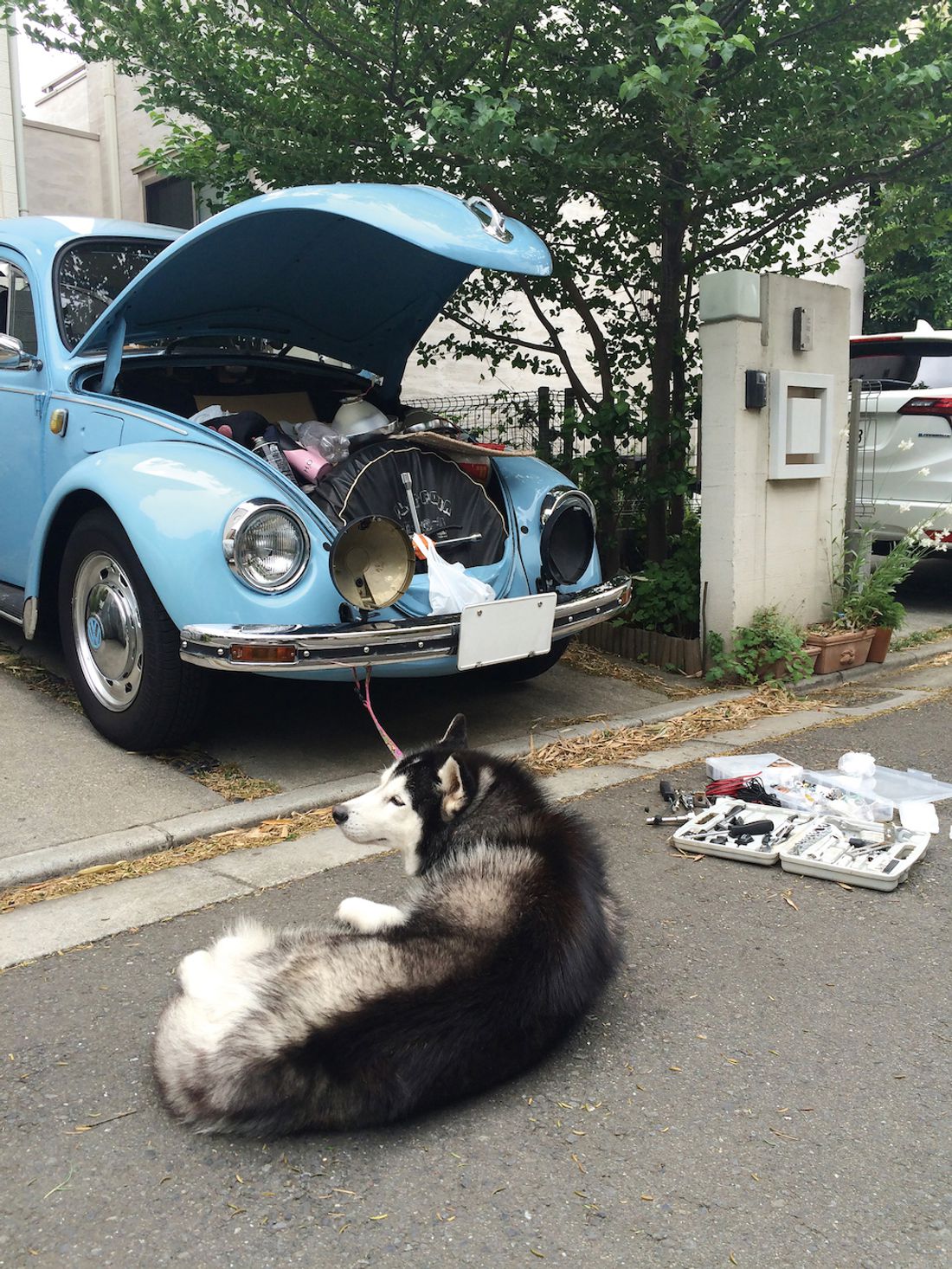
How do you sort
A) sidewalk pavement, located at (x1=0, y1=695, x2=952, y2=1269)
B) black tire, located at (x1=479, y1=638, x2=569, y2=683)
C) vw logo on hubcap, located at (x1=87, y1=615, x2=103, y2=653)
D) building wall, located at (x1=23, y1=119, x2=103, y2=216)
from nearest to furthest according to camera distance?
sidewalk pavement, located at (x1=0, y1=695, x2=952, y2=1269) < vw logo on hubcap, located at (x1=87, y1=615, x2=103, y2=653) < black tire, located at (x1=479, y1=638, x2=569, y2=683) < building wall, located at (x1=23, y1=119, x2=103, y2=216)

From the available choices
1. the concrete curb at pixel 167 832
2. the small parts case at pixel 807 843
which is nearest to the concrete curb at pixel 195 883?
the concrete curb at pixel 167 832

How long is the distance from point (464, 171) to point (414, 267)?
1.10 m

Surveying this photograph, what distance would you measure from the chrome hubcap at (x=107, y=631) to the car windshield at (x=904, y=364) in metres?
6.22

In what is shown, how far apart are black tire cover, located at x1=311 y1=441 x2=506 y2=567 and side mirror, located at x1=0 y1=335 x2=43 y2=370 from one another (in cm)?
178

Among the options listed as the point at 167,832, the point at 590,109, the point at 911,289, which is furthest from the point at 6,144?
the point at 911,289

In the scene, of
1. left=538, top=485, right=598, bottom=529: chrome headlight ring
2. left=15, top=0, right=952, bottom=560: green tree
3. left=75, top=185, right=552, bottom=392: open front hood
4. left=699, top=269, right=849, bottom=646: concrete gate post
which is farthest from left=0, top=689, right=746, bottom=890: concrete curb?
left=15, top=0, right=952, bottom=560: green tree

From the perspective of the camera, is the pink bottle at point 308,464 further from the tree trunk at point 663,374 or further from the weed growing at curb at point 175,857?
the tree trunk at point 663,374

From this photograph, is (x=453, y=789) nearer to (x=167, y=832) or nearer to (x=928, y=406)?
(x=167, y=832)

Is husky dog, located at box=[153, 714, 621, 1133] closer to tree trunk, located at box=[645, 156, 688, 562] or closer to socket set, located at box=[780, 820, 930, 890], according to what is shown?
socket set, located at box=[780, 820, 930, 890]

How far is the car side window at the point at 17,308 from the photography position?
5.55 metres

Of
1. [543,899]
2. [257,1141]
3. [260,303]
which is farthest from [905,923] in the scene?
A: [260,303]

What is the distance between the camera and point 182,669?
433 cm

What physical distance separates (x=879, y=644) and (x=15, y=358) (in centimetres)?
546

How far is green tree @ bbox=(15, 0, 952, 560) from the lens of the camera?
5531 mm
